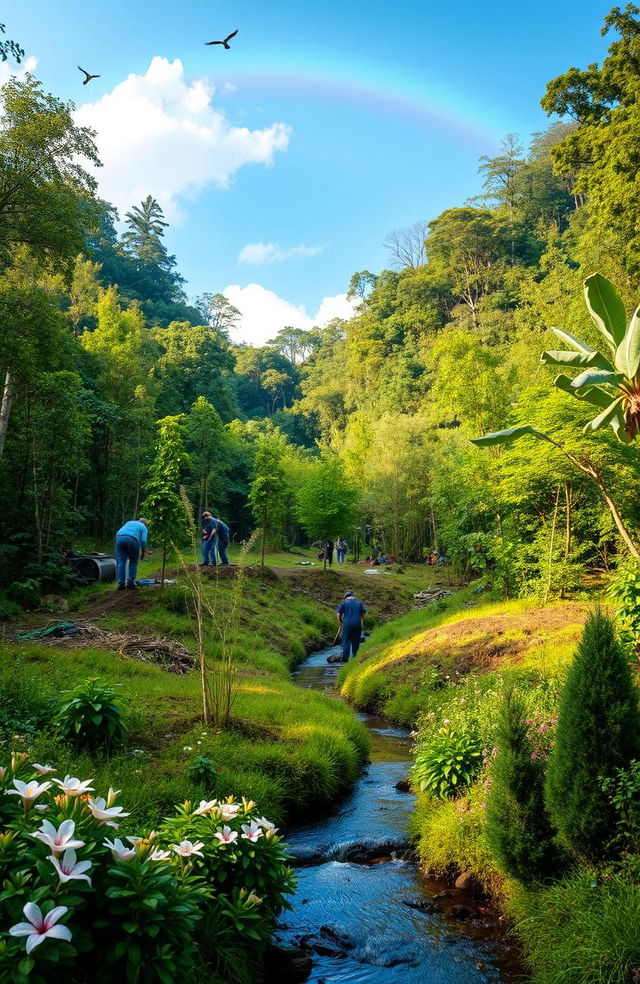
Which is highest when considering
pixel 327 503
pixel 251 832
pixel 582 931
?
pixel 327 503

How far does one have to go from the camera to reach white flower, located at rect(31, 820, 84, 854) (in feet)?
7.75

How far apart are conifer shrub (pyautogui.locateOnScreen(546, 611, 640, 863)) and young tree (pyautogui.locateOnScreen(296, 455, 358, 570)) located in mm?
25298

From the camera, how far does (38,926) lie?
6.97ft

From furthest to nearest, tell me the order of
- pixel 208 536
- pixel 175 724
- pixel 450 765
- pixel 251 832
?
pixel 208 536
pixel 175 724
pixel 450 765
pixel 251 832

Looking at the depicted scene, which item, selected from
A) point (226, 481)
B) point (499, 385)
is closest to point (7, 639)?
point (499, 385)

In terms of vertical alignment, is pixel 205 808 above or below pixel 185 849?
below

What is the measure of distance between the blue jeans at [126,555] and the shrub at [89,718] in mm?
9169

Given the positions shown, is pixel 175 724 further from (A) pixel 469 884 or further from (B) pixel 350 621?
(B) pixel 350 621

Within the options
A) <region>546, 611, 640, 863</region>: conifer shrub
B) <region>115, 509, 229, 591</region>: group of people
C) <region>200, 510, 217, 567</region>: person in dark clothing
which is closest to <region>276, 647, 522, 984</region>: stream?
<region>546, 611, 640, 863</region>: conifer shrub

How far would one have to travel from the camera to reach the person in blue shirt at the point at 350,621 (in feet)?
50.1

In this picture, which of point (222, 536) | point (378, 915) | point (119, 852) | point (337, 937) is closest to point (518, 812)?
point (378, 915)

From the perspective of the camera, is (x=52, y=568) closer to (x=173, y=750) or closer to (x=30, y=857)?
(x=173, y=750)

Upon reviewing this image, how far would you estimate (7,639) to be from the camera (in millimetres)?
11430

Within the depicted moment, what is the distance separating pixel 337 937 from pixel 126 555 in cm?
1242
